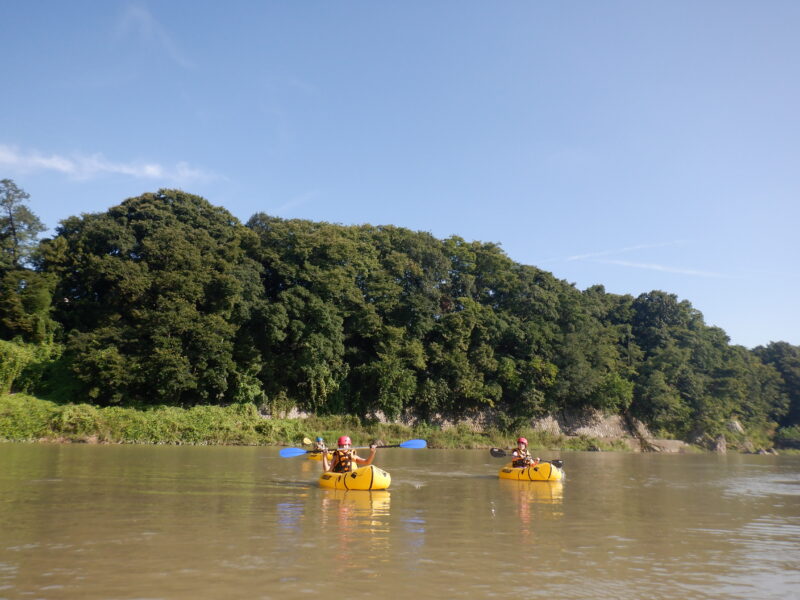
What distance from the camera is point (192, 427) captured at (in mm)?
28953

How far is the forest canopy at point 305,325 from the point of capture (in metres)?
30.7

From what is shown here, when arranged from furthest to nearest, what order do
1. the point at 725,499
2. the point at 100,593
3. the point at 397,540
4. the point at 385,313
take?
the point at 385,313 → the point at 725,499 → the point at 397,540 → the point at 100,593

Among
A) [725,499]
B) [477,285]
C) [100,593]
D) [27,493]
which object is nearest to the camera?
[100,593]

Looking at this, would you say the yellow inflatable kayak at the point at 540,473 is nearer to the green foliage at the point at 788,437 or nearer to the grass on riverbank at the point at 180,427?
the grass on riverbank at the point at 180,427

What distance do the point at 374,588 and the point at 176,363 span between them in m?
26.1

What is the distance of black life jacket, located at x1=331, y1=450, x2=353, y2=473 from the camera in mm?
13863

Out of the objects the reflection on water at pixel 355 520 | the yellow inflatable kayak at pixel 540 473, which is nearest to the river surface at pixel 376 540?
the reflection on water at pixel 355 520

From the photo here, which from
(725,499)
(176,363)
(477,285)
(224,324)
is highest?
(477,285)

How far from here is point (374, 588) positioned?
221 inches

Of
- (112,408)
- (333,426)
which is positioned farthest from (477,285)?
(112,408)

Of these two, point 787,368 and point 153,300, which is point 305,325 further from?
point 787,368

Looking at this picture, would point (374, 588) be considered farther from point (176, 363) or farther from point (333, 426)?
point (333, 426)

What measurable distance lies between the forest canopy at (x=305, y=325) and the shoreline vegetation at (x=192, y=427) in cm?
127

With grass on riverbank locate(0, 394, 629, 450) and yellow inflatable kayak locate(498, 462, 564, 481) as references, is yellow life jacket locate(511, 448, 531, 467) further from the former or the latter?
grass on riverbank locate(0, 394, 629, 450)
